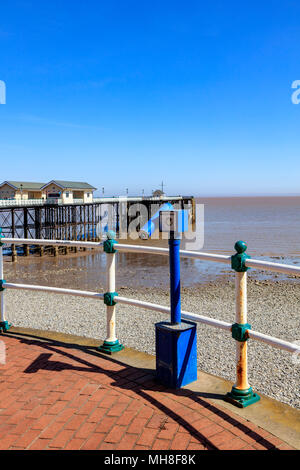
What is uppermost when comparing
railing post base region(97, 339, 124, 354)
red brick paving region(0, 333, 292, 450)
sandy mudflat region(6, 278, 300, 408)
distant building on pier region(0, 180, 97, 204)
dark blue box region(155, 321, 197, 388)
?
distant building on pier region(0, 180, 97, 204)

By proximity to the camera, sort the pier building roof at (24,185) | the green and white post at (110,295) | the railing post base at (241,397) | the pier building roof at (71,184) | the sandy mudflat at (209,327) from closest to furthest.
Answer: the railing post base at (241,397) → the green and white post at (110,295) → the sandy mudflat at (209,327) → the pier building roof at (24,185) → the pier building roof at (71,184)

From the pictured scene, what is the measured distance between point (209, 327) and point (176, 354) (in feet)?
16.2

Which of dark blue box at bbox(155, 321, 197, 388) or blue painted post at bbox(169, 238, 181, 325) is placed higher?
blue painted post at bbox(169, 238, 181, 325)

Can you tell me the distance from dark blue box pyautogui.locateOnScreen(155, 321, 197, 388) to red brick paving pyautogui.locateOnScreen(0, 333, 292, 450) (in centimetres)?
12

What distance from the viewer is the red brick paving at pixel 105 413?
2637 mm

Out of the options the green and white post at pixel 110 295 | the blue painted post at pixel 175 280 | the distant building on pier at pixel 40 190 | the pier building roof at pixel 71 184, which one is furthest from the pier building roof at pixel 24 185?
the blue painted post at pixel 175 280

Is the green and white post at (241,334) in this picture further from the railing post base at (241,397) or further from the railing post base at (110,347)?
the railing post base at (110,347)

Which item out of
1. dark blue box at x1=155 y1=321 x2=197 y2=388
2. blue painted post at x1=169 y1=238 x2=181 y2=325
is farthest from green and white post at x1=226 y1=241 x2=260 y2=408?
blue painted post at x1=169 y1=238 x2=181 y2=325

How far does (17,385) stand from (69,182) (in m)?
47.0

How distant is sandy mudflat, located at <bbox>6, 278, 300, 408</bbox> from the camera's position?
5.56 metres

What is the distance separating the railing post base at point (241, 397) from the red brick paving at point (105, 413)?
0.47ft

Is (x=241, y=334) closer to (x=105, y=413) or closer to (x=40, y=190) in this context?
(x=105, y=413)

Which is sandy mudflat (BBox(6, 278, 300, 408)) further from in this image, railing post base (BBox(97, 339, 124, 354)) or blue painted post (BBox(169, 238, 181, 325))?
blue painted post (BBox(169, 238, 181, 325))

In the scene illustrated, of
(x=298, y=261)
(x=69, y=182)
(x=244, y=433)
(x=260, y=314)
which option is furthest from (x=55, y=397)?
(x=69, y=182)
